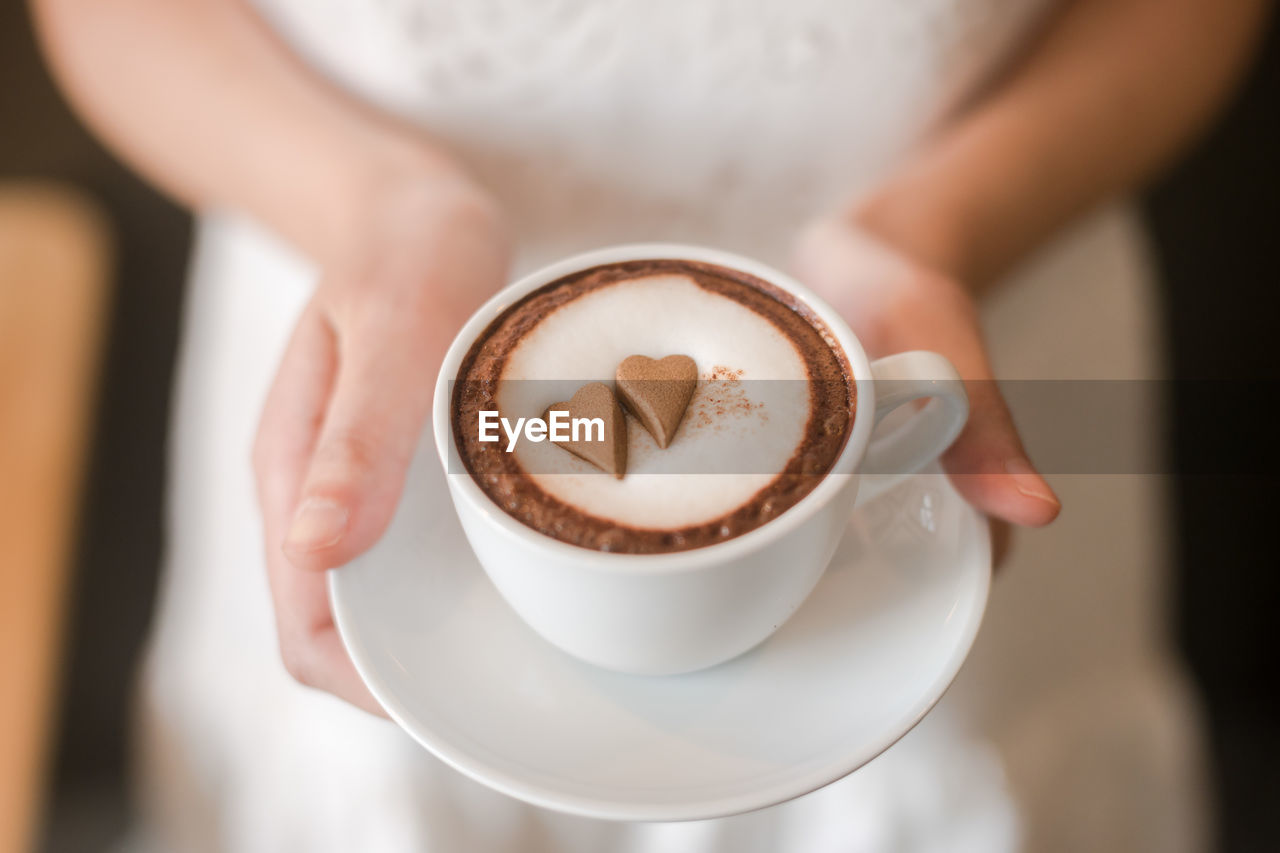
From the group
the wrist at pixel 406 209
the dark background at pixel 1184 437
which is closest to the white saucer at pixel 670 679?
the wrist at pixel 406 209

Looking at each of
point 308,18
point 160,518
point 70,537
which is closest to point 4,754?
point 70,537

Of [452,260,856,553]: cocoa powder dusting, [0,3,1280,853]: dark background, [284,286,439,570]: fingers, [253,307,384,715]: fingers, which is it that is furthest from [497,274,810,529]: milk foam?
Result: [0,3,1280,853]: dark background

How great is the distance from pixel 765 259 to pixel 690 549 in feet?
2.33

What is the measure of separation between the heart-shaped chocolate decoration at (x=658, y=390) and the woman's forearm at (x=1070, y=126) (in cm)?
48

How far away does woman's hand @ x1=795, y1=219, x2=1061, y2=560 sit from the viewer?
671mm

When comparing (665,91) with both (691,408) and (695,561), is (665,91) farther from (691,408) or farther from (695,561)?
(695,561)

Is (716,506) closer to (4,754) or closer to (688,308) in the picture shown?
(688,308)

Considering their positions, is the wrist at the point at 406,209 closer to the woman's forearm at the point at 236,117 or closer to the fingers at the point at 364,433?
the woman's forearm at the point at 236,117

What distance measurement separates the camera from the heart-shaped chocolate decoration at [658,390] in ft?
1.86

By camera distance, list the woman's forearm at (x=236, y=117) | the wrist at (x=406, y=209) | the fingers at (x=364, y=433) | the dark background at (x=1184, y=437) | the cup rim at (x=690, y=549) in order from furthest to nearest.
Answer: the dark background at (x=1184, y=437) → the woman's forearm at (x=236, y=117) → the wrist at (x=406, y=209) → the fingers at (x=364, y=433) → the cup rim at (x=690, y=549)

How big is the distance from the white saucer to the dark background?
986 mm

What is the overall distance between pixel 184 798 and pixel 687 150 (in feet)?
2.88

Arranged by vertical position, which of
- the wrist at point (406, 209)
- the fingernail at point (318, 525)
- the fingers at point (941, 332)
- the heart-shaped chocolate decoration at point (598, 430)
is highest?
the wrist at point (406, 209)

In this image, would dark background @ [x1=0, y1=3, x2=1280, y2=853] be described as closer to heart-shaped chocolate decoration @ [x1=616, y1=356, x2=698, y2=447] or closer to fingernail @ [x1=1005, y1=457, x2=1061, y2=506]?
fingernail @ [x1=1005, y1=457, x2=1061, y2=506]
